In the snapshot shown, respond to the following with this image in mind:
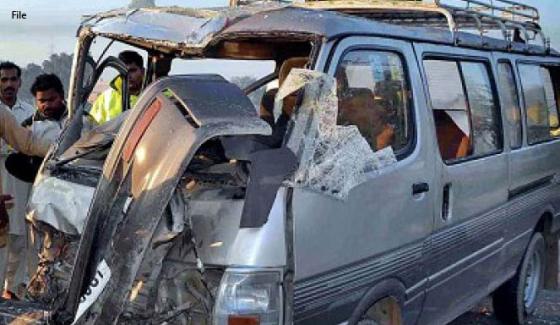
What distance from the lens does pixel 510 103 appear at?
4.86 metres

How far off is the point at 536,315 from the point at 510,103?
1977mm

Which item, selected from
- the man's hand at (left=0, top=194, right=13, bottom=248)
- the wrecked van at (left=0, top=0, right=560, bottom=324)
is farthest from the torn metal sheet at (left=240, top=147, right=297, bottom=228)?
the man's hand at (left=0, top=194, right=13, bottom=248)

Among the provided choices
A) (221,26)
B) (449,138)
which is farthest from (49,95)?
(449,138)

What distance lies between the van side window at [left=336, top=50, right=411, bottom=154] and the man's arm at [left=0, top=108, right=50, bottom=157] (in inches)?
85.3

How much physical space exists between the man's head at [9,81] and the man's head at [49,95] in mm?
632

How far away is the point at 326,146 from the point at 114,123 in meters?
1.34

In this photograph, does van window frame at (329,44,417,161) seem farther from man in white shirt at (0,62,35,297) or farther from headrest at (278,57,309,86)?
man in white shirt at (0,62,35,297)

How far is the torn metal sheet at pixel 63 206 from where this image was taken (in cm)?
308

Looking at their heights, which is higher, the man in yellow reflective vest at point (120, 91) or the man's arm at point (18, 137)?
the man in yellow reflective vest at point (120, 91)

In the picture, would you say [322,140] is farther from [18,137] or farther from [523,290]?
[523,290]

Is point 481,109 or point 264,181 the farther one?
point 481,109

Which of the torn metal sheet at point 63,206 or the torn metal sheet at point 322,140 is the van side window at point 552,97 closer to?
the torn metal sheet at point 322,140

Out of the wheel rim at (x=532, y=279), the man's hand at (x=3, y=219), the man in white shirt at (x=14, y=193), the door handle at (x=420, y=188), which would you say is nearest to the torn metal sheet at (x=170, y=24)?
the door handle at (x=420, y=188)

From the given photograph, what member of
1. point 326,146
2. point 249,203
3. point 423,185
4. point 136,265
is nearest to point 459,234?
point 423,185
